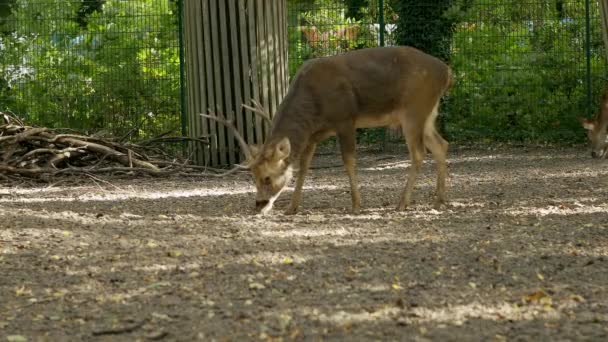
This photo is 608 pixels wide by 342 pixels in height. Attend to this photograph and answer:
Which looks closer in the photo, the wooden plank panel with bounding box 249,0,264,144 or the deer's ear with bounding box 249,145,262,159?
the deer's ear with bounding box 249,145,262,159

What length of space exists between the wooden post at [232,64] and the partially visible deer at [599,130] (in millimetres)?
4960

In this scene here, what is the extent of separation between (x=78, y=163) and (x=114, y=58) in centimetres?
→ 323

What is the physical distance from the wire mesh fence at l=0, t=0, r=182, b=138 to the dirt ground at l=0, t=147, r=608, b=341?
5270mm

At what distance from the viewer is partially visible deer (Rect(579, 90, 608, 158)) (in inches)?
608

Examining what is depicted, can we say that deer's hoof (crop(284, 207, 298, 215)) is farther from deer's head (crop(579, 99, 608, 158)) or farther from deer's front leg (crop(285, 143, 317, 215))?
deer's head (crop(579, 99, 608, 158))

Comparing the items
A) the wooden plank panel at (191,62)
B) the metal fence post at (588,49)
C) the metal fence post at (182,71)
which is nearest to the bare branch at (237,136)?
the wooden plank panel at (191,62)

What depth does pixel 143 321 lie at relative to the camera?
5.39 meters

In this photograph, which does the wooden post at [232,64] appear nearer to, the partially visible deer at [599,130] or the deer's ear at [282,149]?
the deer's ear at [282,149]

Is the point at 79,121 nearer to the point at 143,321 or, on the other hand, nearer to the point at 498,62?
the point at 498,62

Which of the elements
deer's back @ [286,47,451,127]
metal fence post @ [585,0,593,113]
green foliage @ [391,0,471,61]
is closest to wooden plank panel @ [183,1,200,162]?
green foliage @ [391,0,471,61]

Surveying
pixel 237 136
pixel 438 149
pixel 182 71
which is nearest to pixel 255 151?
pixel 237 136

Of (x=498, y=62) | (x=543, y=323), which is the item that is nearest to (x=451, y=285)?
(x=543, y=323)

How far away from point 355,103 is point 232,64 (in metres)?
4.25

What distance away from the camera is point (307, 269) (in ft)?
21.5
